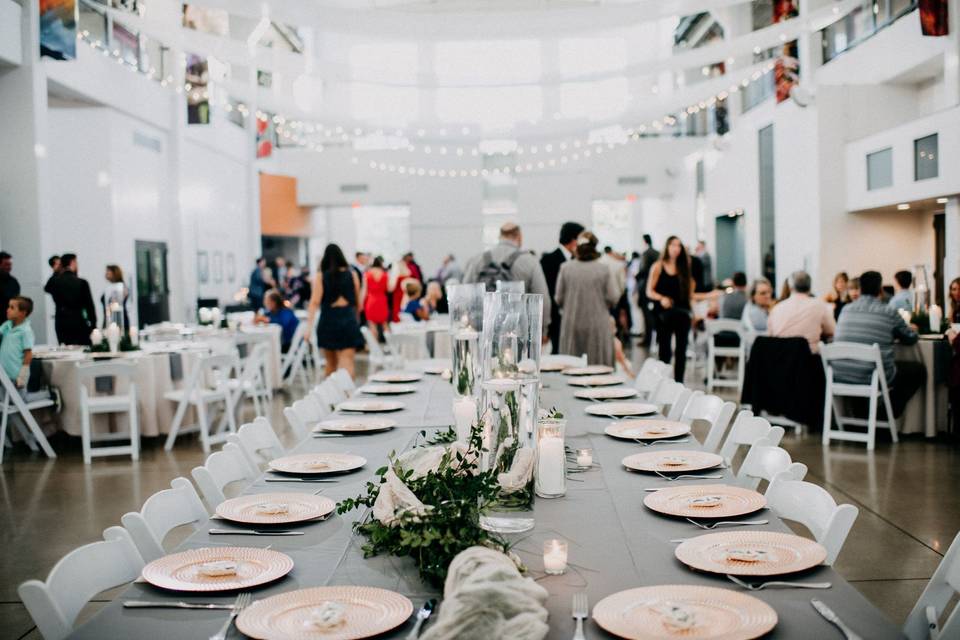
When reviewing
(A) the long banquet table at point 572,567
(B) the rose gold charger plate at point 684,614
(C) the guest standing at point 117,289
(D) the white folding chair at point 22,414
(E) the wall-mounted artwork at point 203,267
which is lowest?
(D) the white folding chair at point 22,414

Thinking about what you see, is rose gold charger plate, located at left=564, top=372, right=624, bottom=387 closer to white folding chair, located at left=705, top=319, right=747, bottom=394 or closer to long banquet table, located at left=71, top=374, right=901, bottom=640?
long banquet table, located at left=71, top=374, right=901, bottom=640

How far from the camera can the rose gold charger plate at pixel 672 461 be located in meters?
2.78

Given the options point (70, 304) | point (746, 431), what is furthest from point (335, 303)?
point (746, 431)

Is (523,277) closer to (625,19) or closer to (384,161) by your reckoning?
(625,19)

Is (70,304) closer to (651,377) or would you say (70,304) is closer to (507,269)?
(507,269)

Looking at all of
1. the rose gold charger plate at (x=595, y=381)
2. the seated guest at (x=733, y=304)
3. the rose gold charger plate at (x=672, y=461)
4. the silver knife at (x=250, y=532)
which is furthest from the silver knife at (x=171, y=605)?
the seated guest at (x=733, y=304)

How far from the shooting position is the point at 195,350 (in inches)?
299

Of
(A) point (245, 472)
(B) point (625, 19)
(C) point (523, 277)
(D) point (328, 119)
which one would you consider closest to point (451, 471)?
(A) point (245, 472)

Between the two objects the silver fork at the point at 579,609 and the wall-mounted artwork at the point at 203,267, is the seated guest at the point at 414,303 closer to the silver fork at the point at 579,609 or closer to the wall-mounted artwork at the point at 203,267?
the wall-mounted artwork at the point at 203,267

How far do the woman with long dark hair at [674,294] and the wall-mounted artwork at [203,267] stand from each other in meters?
9.06

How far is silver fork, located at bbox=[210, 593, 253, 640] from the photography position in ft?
5.24

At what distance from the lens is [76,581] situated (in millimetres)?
1913

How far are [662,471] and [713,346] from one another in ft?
24.2

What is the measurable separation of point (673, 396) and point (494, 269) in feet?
6.78
